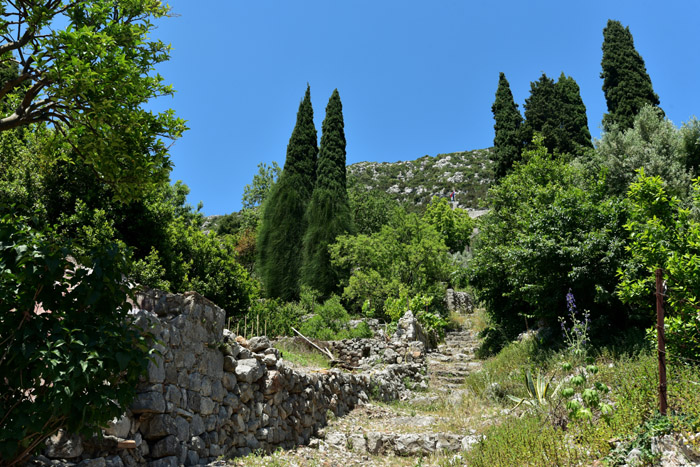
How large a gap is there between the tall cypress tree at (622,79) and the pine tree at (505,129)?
490cm

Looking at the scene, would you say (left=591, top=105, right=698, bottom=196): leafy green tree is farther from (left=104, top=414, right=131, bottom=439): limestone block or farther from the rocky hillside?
the rocky hillside

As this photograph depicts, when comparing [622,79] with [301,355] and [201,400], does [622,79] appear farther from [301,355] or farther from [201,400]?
[201,400]

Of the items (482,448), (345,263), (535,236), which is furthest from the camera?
(345,263)

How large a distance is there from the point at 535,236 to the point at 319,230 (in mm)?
15274

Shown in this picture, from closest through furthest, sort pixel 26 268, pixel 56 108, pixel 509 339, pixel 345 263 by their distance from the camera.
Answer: pixel 26 268 → pixel 56 108 → pixel 509 339 → pixel 345 263

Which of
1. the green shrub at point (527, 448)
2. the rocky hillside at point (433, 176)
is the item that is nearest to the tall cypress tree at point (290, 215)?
the green shrub at point (527, 448)

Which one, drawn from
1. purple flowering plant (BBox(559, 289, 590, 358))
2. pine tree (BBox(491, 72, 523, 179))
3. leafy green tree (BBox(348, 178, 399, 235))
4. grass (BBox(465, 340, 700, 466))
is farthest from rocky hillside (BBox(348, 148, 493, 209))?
grass (BBox(465, 340, 700, 466))

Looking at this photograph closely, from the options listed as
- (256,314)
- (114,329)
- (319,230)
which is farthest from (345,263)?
(114,329)

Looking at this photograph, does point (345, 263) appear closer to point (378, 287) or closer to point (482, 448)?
point (378, 287)

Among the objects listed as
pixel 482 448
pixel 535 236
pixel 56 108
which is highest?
pixel 56 108

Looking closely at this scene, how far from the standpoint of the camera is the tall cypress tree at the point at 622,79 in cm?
1980

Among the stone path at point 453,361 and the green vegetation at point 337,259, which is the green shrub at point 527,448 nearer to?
the green vegetation at point 337,259

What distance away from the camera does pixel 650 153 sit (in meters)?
15.3

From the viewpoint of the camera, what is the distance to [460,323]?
65.8 ft
